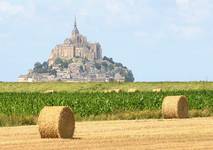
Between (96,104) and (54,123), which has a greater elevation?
(96,104)

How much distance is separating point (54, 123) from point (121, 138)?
2329 millimetres

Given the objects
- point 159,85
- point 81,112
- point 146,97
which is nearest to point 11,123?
point 81,112

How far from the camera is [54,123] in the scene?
23.8m

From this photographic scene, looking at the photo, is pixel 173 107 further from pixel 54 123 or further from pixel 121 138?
pixel 54 123

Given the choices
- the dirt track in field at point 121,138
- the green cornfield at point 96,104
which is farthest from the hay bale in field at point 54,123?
the green cornfield at point 96,104

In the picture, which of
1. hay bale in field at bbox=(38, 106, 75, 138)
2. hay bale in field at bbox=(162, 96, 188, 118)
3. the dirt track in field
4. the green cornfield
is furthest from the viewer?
the green cornfield

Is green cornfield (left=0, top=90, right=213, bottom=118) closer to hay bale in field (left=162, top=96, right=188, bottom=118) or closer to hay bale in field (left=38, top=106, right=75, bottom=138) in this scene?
hay bale in field (left=162, top=96, right=188, bottom=118)

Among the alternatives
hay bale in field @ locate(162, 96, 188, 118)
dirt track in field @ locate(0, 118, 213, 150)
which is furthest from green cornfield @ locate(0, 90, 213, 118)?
dirt track in field @ locate(0, 118, 213, 150)

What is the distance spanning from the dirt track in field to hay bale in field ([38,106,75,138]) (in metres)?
0.40

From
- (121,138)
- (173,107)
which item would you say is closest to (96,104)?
(173,107)

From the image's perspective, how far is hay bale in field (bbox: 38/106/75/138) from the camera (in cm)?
2366

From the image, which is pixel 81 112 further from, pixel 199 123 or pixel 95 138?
pixel 95 138

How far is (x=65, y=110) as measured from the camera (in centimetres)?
2456

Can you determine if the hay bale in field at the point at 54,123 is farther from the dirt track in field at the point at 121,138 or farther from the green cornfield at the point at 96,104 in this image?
the green cornfield at the point at 96,104
